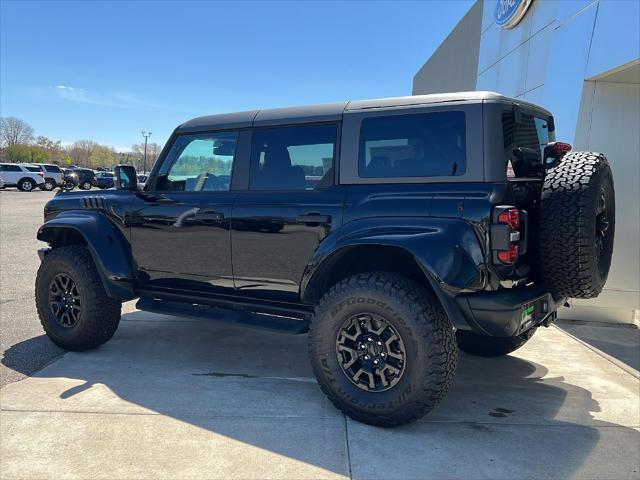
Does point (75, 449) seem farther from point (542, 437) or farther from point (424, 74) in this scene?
point (424, 74)

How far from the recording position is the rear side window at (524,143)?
2953 mm

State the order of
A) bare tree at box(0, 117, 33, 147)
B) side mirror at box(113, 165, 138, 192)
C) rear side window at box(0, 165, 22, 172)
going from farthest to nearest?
bare tree at box(0, 117, 33, 147), rear side window at box(0, 165, 22, 172), side mirror at box(113, 165, 138, 192)

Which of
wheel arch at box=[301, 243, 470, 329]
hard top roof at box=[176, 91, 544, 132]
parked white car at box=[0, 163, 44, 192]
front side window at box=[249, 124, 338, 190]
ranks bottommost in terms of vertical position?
parked white car at box=[0, 163, 44, 192]

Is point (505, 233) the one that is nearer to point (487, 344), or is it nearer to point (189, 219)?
point (487, 344)

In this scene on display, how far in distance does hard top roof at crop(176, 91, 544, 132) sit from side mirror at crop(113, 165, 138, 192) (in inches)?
21.9

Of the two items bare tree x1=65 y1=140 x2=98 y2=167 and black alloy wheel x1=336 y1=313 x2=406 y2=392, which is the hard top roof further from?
bare tree x1=65 y1=140 x2=98 y2=167

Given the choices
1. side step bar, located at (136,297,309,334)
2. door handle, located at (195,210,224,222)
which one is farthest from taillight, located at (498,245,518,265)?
door handle, located at (195,210,224,222)

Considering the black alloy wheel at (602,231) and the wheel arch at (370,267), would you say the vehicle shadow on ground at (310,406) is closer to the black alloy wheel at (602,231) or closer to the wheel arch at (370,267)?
the wheel arch at (370,267)

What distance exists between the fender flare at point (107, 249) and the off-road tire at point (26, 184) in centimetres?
3163

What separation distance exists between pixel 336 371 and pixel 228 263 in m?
1.18

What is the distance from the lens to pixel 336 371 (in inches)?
123

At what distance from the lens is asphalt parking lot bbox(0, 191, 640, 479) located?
2.63 metres

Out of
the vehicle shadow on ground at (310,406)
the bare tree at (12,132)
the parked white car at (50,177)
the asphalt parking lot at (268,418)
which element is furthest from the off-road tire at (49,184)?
the bare tree at (12,132)

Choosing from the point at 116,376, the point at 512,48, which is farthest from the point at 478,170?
the point at 512,48
